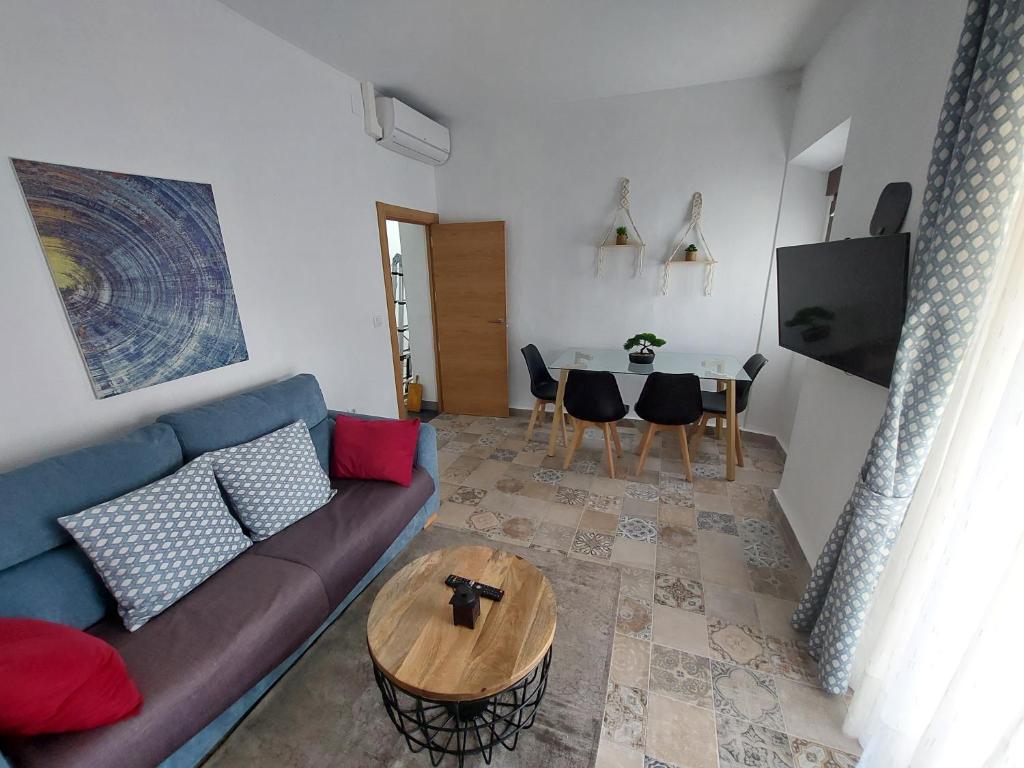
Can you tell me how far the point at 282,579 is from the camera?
1.47 m

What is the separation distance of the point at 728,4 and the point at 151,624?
3633mm

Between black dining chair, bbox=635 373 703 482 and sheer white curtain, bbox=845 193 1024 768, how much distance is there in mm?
1424

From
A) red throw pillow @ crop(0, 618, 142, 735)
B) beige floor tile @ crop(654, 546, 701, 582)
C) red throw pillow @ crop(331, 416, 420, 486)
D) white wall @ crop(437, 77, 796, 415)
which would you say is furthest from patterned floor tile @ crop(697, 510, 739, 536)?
red throw pillow @ crop(0, 618, 142, 735)

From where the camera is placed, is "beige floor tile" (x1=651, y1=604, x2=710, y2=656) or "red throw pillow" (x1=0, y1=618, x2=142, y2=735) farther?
"beige floor tile" (x1=651, y1=604, x2=710, y2=656)

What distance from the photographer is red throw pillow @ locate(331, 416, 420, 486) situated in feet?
6.86

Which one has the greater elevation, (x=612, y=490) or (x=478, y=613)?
(x=478, y=613)

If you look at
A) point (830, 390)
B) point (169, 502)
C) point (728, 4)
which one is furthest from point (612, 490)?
point (728, 4)

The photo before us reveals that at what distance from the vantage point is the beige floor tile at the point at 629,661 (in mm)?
1530

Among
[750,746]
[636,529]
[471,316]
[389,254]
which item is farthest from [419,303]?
[750,746]

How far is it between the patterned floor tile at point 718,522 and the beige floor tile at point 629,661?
0.98 metres

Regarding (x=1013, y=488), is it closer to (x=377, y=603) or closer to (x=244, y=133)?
(x=377, y=603)

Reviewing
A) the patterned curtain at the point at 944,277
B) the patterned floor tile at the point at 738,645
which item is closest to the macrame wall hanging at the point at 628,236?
the patterned curtain at the point at 944,277

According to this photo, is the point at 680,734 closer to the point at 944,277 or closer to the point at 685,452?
the point at 944,277

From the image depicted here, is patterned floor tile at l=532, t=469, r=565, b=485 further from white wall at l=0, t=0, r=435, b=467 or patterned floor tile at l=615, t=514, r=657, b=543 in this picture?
white wall at l=0, t=0, r=435, b=467
